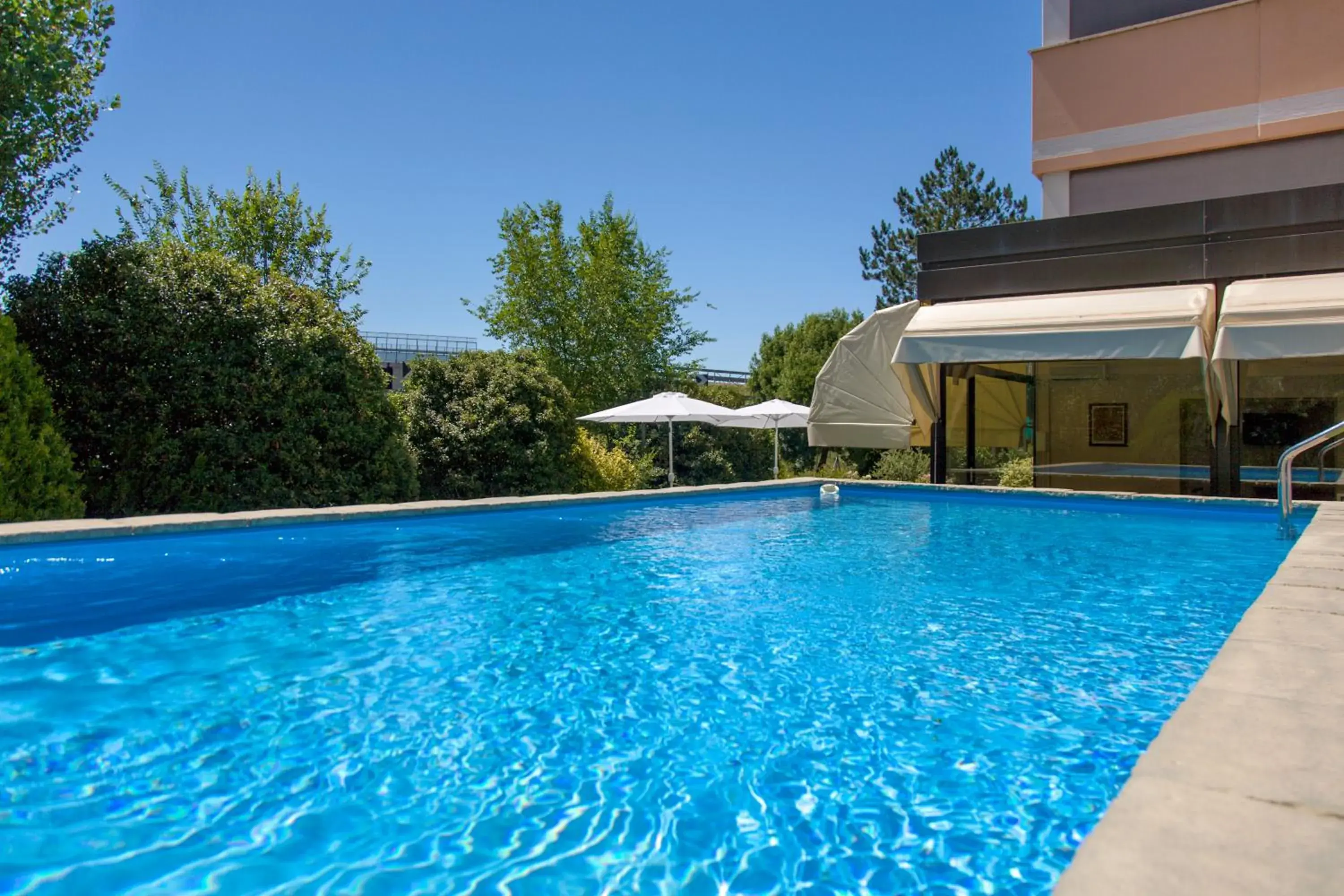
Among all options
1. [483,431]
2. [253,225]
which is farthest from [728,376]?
[483,431]

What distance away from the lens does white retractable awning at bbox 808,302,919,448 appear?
56.5ft

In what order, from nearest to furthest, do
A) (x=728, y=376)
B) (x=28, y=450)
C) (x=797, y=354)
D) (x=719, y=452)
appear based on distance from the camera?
(x=28, y=450) < (x=719, y=452) < (x=797, y=354) < (x=728, y=376)

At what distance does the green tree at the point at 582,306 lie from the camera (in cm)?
2953

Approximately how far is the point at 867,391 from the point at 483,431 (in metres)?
7.90

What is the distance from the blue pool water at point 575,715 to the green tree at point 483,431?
25.9ft

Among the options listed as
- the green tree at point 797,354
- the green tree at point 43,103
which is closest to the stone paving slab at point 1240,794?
the green tree at point 43,103

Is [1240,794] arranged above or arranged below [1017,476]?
below

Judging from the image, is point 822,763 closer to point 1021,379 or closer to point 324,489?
point 324,489

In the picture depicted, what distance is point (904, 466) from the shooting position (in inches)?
826

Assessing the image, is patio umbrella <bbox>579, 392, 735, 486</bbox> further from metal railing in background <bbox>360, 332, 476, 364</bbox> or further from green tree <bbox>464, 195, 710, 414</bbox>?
metal railing in background <bbox>360, 332, 476, 364</bbox>

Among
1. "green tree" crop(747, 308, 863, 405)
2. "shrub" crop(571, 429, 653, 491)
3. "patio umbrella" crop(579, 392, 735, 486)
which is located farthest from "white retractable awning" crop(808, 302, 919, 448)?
"green tree" crop(747, 308, 863, 405)

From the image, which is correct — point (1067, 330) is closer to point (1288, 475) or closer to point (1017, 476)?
point (1017, 476)

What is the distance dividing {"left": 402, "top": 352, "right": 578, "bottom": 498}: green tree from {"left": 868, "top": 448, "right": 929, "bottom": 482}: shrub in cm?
787

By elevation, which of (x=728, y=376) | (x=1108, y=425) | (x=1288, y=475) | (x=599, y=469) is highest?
(x=728, y=376)
